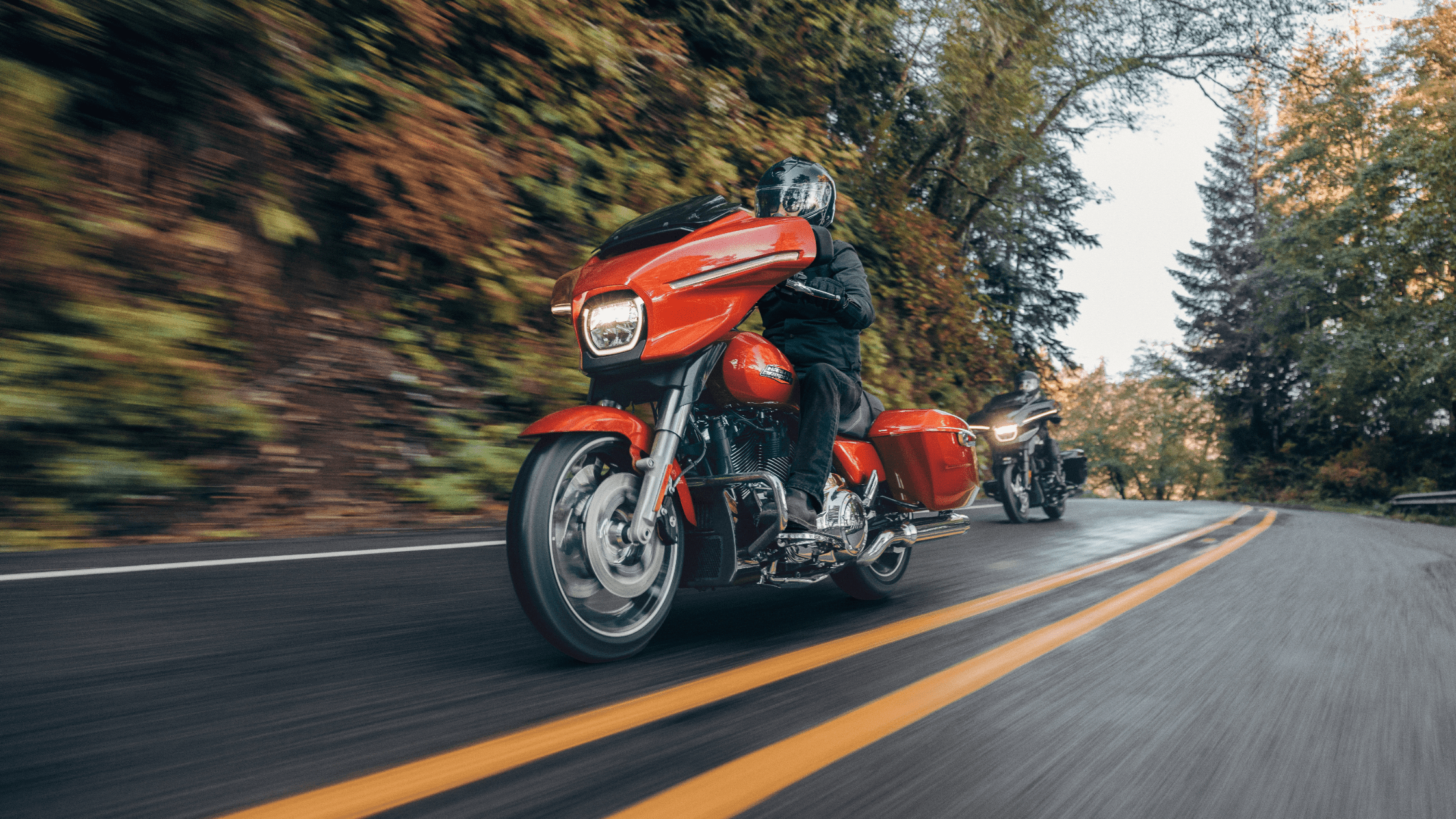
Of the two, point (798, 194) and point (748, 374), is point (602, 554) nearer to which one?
point (748, 374)

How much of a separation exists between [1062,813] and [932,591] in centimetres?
267

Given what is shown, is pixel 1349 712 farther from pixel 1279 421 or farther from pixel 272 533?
pixel 1279 421

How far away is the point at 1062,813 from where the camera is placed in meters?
1.76

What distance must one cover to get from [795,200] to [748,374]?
89 cm

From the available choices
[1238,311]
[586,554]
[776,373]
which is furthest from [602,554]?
[1238,311]

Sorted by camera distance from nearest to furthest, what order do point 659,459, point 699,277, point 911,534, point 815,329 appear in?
1. point 659,459
2. point 699,277
3. point 815,329
4. point 911,534

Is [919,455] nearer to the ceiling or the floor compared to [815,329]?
nearer to the floor

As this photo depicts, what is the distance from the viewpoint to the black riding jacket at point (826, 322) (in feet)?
11.9

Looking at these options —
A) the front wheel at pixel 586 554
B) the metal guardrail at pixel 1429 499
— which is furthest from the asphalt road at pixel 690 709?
the metal guardrail at pixel 1429 499

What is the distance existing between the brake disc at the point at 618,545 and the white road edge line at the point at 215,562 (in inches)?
78.5

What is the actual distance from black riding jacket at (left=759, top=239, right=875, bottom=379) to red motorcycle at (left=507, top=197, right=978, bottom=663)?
0.24 m

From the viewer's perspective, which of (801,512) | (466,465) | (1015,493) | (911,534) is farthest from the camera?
(1015,493)

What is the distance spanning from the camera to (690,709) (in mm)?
2299

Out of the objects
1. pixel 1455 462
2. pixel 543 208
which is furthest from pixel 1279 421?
pixel 543 208
